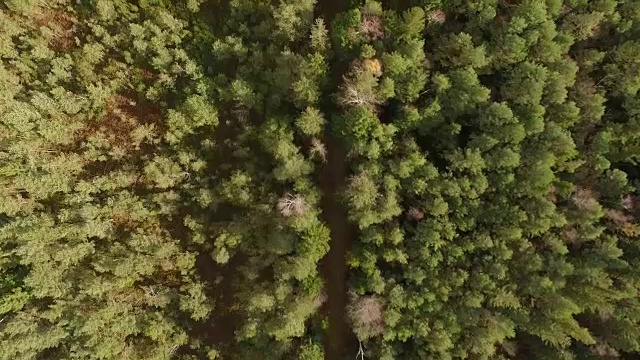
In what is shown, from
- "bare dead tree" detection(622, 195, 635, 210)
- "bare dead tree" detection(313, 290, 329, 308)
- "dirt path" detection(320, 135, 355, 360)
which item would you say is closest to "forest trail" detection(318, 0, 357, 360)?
"dirt path" detection(320, 135, 355, 360)

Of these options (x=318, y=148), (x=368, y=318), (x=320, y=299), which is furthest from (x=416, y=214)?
(x=320, y=299)

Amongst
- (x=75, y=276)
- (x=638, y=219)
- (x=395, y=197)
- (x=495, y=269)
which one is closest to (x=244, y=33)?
(x=395, y=197)

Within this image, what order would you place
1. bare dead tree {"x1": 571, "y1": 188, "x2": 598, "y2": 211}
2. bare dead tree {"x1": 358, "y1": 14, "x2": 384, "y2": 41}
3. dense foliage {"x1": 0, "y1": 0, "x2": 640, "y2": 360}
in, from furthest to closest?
1. bare dead tree {"x1": 358, "y1": 14, "x2": 384, "y2": 41}
2. dense foliage {"x1": 0, "y1": 0, "x2": 640, "y2": 360}
3. bare dead tree {"x1": 571, "y1": 188, "x2": 598, "y2": 211}

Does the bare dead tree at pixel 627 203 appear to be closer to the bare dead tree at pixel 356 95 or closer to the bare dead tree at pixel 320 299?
the bare dead tree at pixel 356 95

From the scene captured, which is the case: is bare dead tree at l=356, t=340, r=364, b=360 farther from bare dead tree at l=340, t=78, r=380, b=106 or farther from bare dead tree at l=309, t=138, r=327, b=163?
bare dead tree at l=340, t=78, r=380, b=106

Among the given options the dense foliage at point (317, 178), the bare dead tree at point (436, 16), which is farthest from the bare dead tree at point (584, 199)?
the bare dead tree at point (436, 16)
